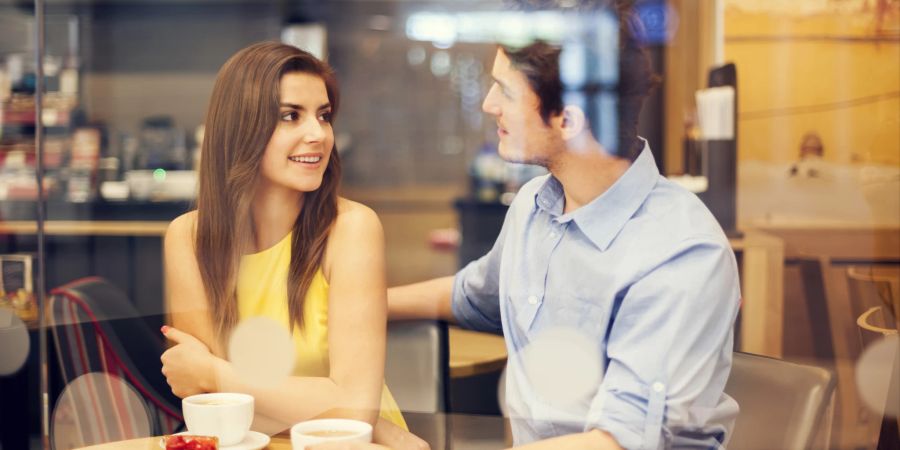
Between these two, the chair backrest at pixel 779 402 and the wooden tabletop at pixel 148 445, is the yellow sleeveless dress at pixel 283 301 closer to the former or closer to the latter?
the wooden tabletop at pixel 148 445

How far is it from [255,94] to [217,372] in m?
0.47

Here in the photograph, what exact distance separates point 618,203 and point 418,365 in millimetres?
499

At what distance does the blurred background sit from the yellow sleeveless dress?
136 millimetres

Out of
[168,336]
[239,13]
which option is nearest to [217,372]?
[168,336]

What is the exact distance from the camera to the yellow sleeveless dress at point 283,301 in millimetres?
1525

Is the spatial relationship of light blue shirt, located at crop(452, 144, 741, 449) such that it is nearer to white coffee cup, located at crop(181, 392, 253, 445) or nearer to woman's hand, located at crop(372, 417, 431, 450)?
woman's hand, located at crop(372, 417, 431, 450)

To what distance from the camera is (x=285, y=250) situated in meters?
1.52

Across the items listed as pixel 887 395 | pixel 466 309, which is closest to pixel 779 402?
pixel 887 395

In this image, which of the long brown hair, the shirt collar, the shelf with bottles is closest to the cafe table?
the long brown hair

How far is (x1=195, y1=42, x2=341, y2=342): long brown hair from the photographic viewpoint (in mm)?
1481

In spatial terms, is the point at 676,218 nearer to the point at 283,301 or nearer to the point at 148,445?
the point at 283,301

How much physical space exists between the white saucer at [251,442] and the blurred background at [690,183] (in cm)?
25

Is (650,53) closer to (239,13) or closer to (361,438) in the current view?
(361,438)

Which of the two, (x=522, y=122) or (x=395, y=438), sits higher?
(x=522, y=122)
